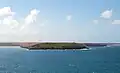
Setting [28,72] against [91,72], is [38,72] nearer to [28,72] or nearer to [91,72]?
[28,72]

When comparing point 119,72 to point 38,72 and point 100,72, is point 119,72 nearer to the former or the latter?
point 100,72

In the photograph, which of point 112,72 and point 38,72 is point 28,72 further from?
point 112,72

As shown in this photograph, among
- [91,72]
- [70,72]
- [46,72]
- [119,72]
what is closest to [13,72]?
[46,72]

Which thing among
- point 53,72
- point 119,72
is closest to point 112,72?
point 119,72

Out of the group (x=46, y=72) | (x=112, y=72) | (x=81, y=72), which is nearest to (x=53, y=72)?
(x=46, y=72)

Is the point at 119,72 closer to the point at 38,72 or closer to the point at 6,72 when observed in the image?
the point at 38,72

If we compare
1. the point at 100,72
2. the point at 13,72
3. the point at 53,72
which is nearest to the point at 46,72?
the point at 53,72
